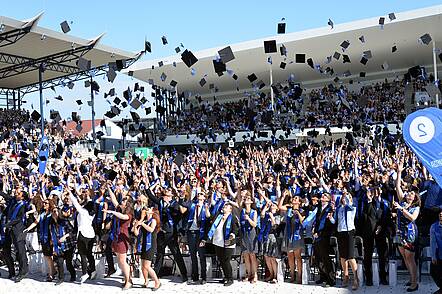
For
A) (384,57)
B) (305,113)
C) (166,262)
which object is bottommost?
(166,262)

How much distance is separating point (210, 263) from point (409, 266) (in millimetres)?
2851

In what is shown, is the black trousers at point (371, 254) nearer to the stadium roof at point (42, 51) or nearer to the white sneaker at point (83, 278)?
the white sneaker at point (83, 278)

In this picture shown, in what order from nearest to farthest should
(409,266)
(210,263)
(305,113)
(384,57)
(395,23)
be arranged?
(409,266)
(210,263)
(395,23)
(384,57)
(305,113)

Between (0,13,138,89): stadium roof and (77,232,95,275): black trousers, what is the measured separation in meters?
14.4

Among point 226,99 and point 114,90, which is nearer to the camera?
point 114,90

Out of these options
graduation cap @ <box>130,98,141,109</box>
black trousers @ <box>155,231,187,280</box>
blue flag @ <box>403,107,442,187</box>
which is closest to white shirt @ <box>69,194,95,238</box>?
black trousers @ <box>155,231,187,280</box>

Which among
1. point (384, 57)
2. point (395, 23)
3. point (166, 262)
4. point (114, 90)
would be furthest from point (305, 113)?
point (166, 262)

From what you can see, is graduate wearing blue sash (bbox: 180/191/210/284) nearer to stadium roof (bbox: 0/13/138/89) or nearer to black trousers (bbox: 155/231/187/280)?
black trousers (bbox: 155/231/187/280)

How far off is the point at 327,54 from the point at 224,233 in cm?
2178

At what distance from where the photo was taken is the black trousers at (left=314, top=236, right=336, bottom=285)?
23.5ft

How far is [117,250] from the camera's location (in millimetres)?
7570

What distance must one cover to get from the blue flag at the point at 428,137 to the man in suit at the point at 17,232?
20.3 feet

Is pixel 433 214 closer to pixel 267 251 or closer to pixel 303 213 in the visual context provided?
pixel 303 213

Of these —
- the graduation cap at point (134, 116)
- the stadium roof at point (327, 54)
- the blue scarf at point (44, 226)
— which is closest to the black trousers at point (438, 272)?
the blue scarf at point (44, 226)
